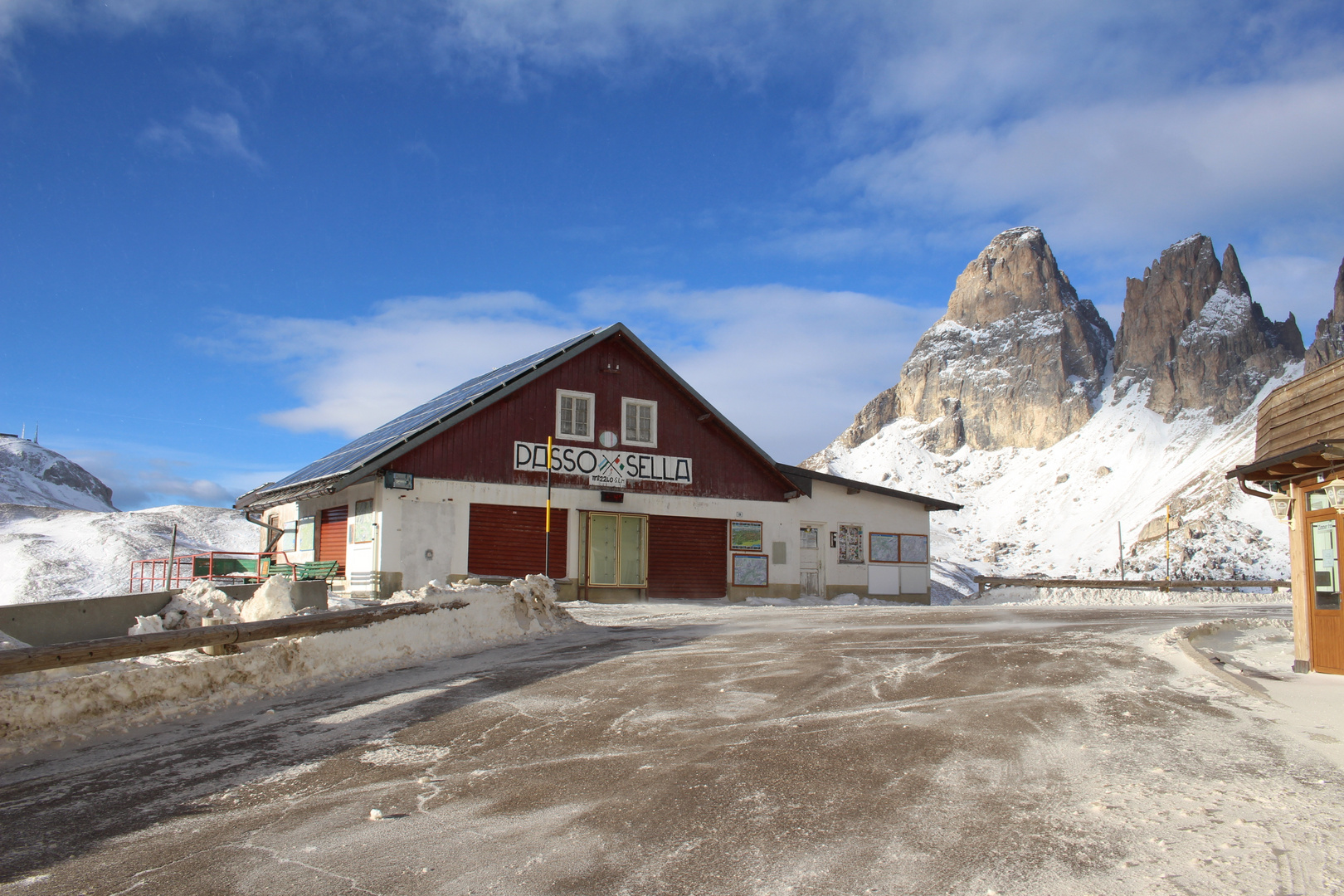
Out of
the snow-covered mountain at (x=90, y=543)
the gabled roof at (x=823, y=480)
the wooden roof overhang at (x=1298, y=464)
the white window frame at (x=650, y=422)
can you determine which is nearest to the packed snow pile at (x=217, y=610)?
the wooden roof overhang at (x=1298, y=464)

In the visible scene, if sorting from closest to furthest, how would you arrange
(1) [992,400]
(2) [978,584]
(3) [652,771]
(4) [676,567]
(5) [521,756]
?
(3) [652,771] → (5) [521,756] → (4) [676,567] → (2) [978,584] → (1) [992,400]

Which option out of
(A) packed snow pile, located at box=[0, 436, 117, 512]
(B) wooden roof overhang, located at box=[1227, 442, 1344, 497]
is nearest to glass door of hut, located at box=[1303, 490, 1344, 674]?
(B) wooden roof overhang, located at box=[1227, 442, 1344, 497]

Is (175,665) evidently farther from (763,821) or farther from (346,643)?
(763,821)

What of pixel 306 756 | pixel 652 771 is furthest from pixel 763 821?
pixel 306 756

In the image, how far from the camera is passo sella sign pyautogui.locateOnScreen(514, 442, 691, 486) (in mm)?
23031

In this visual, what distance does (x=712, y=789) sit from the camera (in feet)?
17.6

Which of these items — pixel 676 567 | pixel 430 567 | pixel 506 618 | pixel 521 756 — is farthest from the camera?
pixel 676 567

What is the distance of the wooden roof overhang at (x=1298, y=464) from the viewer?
9.88m

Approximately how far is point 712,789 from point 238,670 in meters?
5.41

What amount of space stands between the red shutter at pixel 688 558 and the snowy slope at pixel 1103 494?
40928mm

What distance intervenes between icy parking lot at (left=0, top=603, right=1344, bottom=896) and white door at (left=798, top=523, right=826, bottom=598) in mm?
17601

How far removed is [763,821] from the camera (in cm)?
481

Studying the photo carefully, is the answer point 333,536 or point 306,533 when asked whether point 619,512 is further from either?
point 306,533

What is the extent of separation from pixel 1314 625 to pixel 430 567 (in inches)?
681
